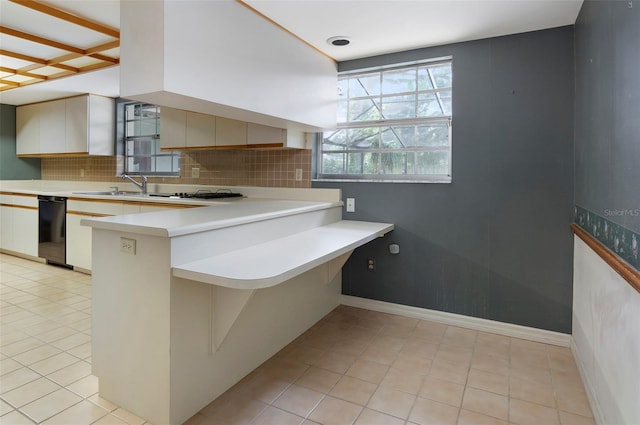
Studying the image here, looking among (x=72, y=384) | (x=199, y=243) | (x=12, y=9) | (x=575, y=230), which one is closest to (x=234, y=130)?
(x=12, y=9)

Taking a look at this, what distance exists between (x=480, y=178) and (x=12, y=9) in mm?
3350

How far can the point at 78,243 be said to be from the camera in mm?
4141

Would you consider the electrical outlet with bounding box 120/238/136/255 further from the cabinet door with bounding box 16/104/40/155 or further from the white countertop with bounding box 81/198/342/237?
the cabinet door with bounding box 16/104/40/155

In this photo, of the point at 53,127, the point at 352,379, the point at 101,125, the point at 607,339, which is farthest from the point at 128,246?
the point at 53,127

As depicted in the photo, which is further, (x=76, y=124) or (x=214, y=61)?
(x=76, y=124)

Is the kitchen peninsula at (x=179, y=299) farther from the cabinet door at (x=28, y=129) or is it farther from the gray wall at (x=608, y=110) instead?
the cabinet door at (x=28, y=129)

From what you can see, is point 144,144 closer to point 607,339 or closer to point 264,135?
point 264,135

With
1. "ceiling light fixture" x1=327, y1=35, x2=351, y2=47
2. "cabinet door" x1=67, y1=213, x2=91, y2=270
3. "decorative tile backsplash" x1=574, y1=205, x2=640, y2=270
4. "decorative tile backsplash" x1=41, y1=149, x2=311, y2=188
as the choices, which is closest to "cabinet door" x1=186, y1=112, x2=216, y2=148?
"decorative tile backsplash" x1=41, y1=149, x2=311, y2=188

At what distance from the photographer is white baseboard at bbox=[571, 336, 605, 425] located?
1.76 meters

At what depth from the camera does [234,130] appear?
3.49 metres

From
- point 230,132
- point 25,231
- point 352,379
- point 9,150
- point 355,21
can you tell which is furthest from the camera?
point 9,150

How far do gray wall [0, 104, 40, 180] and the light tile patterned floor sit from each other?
3.23 metres

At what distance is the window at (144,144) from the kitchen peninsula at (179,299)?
274 centimetres

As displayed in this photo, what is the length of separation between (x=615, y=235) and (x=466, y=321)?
1.55 metres
